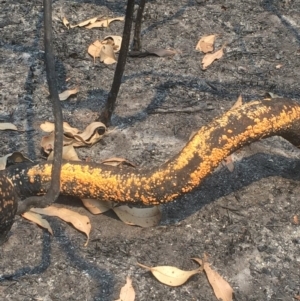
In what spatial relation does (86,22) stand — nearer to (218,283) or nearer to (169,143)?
(169,143)

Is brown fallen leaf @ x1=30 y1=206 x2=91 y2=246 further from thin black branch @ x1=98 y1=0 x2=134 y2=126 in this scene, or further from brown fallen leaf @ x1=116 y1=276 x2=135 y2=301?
thin black branch @ x1=98 y1=0 x2=134 y2=126

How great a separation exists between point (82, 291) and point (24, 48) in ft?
6.16

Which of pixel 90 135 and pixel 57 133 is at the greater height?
pixel 57 133

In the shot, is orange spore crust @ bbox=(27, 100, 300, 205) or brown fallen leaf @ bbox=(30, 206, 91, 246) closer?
orange spore crust @ bbox=(27, 100, 300, 205)

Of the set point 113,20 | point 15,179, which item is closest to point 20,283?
point 15,179

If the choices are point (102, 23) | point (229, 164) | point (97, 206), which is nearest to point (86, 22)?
point (102, 23)

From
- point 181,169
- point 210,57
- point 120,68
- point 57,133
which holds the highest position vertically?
point 57,133

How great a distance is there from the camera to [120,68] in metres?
2.67

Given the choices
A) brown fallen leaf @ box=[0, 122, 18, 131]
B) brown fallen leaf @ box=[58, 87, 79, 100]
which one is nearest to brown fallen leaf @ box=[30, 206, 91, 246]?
brown fallen leaf @ box=[0, 122, 18, 131]

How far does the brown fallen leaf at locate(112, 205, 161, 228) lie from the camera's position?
7.95 feet

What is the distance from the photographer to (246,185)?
2660 mm

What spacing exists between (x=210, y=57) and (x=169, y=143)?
89 cm

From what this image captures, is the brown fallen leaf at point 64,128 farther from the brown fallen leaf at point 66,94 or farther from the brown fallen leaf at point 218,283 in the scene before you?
the brown fallen leaf at point 218,283

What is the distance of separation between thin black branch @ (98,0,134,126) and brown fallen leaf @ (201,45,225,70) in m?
0.84
